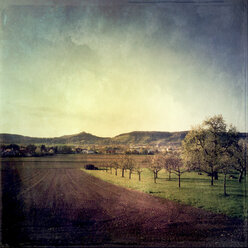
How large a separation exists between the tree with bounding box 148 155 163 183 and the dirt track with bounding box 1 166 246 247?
3.58 ft

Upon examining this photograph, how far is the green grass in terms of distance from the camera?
7.12 meters

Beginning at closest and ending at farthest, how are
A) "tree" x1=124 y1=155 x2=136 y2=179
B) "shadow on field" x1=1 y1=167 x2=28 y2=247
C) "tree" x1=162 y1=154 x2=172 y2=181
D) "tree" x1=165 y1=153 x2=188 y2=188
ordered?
1. "shadow on field" x1=1 y1=167 x2=28 y2=247
2. "tree" x1=165 y1=153 x2=188 y2=188
3. "tree" x1=162 y1=154 x2=172 y2=181
4. "tree" x1=124 y1=155 x2=136 y2=179

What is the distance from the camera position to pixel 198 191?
299 inches

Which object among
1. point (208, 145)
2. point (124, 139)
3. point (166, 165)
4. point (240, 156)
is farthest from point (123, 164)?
point (240, 156)

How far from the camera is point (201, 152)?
813 centimetres

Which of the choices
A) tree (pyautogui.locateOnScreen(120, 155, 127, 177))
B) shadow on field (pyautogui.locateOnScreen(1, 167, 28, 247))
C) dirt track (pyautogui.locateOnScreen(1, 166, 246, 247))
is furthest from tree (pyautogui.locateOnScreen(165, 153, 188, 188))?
shadow on field (pyautogui.locateOnScreen(1, 167, 28, 247))

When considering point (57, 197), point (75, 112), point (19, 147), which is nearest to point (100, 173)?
point (57, 197)

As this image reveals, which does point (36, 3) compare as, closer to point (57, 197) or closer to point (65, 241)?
point (57, 197)

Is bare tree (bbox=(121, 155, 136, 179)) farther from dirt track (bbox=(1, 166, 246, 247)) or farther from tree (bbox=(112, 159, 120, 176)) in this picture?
dirt track (bbox=(1, 166, 246, 247))

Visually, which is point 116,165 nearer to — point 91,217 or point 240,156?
point 91,217

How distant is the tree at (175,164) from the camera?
8125mm

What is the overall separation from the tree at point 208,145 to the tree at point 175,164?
0.26m

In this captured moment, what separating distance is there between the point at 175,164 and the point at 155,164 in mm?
927

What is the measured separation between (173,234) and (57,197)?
184 inches
